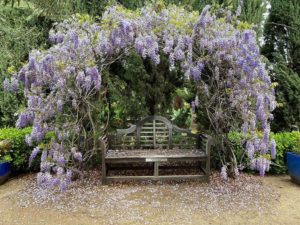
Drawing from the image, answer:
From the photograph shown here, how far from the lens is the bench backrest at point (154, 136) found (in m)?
4.44

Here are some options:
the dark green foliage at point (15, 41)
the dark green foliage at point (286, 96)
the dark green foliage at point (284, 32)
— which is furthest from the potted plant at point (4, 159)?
the dark green foliage at point (284, 32)

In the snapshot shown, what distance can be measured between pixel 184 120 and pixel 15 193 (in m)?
3.27

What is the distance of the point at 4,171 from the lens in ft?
13.2

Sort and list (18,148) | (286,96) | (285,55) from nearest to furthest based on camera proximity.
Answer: (18,148)
(286,96)
(285,55)

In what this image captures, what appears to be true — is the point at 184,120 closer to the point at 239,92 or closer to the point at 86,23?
the point at 239,92

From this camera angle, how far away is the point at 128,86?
508 cm

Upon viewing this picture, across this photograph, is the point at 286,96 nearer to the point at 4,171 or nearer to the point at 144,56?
the point at 144,56

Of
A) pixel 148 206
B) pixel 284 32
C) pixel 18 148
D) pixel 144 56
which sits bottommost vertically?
pixel 148 206

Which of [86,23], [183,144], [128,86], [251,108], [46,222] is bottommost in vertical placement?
[46,222]

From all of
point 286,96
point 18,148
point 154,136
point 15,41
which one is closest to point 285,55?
point 286,96

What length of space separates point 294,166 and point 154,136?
2201mm

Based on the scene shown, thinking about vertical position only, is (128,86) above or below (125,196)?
above

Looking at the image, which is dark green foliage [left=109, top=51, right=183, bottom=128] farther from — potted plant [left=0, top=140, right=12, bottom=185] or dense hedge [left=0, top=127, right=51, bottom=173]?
potted plant [left=0, top=140, right=12, bottom=185]

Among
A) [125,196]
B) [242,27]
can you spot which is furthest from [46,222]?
[242,27]
